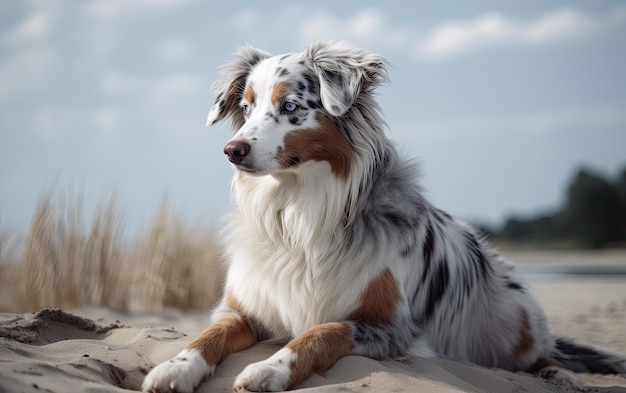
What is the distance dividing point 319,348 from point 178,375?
2.43 ft

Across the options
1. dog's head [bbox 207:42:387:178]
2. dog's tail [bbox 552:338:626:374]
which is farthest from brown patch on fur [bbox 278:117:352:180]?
dog's tail [bbox 552:338:626:374]

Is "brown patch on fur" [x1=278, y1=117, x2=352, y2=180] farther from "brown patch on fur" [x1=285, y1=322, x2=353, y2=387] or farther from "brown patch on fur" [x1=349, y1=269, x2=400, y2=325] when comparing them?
"brown patch on fur" [x1=285, y1=322, x2=353, y2=387]

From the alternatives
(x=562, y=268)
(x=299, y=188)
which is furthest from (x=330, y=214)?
(x=562, y=268)

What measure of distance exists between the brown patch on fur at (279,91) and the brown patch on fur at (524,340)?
249 cm

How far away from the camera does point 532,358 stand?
5.18m

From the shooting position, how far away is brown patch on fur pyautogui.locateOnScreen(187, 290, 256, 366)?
3.81m

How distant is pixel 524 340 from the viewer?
5.14 m

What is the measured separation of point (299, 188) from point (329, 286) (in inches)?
24.8

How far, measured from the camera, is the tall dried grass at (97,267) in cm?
767

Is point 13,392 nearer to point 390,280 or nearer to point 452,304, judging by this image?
point 390,280

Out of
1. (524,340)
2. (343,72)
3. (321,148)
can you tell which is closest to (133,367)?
Result: (321,148)

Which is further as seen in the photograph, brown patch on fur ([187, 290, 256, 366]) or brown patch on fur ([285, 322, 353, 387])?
brown patch on fur ([187, 290, 256, 366])

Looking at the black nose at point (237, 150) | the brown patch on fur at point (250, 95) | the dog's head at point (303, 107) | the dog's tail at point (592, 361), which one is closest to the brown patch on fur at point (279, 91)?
the dog's head at point (303, 107)

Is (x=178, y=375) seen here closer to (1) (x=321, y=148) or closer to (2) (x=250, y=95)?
(1) (x=321, y=148)
